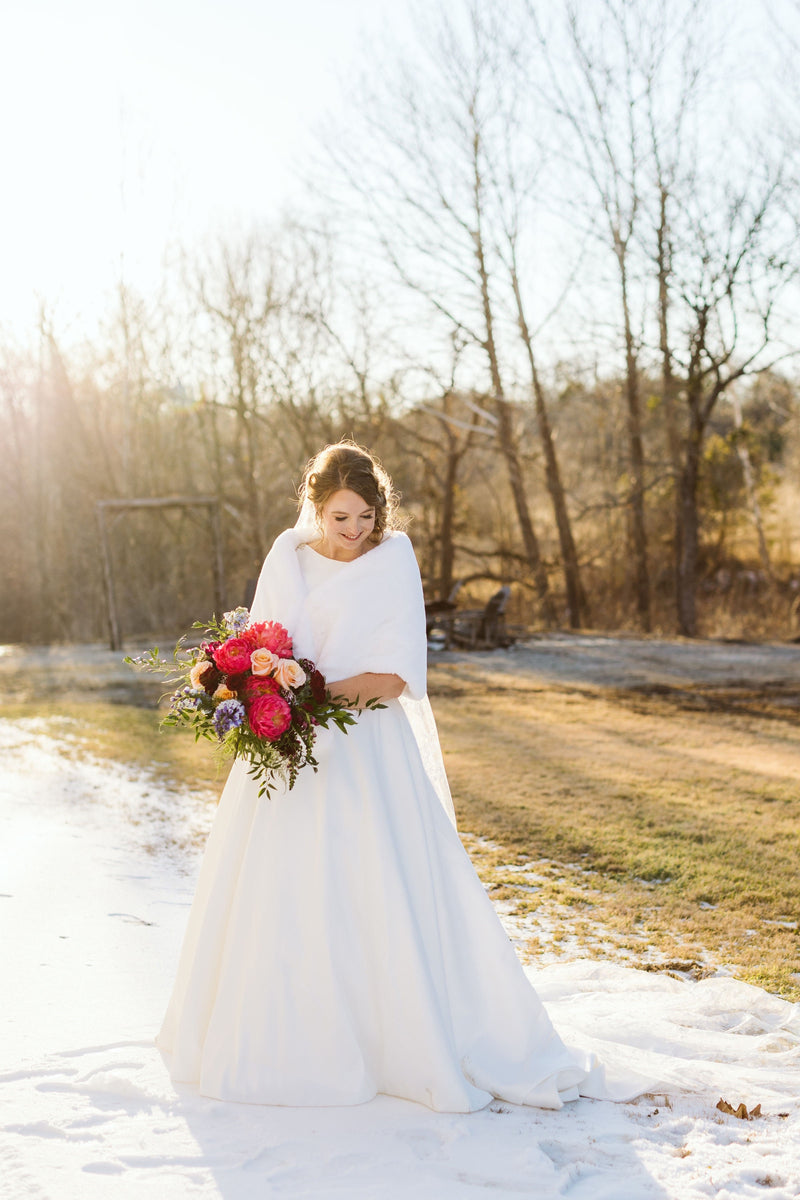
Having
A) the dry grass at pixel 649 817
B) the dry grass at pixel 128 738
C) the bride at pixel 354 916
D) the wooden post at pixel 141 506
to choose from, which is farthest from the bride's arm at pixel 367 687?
the wooden post at pixel 141 506

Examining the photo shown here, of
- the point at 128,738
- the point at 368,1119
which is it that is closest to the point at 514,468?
the point at 128,738

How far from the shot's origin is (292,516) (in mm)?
22188

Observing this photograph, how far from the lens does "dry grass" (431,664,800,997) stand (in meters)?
4.93

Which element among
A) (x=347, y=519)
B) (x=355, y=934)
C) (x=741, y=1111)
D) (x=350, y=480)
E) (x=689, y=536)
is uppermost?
(x=689, y=536)

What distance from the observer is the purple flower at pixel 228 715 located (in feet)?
9.65

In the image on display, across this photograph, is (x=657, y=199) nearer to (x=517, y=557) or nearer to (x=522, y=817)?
(x=517, y=557)

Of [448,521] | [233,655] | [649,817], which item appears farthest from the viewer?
[448,521]

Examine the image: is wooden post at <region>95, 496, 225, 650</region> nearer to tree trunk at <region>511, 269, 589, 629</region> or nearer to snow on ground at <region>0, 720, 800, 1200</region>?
tree trunk at <region>511, 269, 589, 629</region>

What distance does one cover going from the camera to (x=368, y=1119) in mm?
3008

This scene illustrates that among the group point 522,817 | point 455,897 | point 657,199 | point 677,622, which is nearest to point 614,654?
point 677,622

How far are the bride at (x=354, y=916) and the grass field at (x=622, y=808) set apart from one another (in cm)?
57

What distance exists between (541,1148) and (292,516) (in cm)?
1971

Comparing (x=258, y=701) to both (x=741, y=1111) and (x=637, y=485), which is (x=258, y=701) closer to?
(x=741, y=1111)

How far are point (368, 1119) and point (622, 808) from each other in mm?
4429
